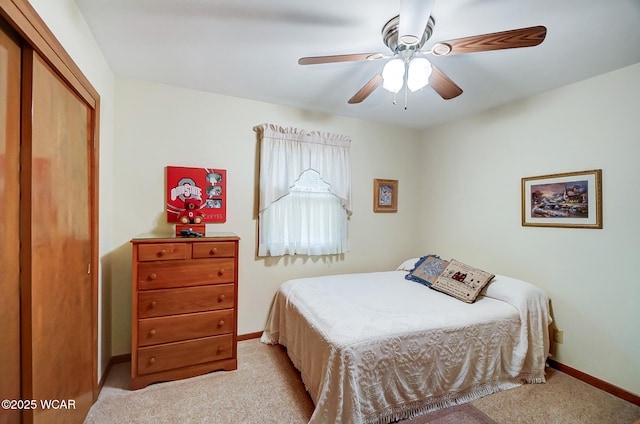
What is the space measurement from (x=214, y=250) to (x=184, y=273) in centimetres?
27

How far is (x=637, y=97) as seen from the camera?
6.40 ft

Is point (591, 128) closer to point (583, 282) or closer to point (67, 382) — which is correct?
point (583, 282)

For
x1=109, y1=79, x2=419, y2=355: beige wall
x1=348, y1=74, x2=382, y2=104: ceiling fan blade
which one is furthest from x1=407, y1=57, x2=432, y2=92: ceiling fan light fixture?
x1=109, y1=79, x2=419, y2=355: beige wall

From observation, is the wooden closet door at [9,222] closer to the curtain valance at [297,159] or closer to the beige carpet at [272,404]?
the beige carpet at [272,404]

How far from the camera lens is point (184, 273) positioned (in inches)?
81.7

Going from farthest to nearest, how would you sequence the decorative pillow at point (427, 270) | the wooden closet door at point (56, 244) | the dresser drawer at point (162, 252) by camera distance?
the decorative pillow at point (427, 270) → the dresser drawer at point (162, 252) → the wooden closet door at point (56, 244)

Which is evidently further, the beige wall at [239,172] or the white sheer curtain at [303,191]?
the white sheer curtain at [303,191]

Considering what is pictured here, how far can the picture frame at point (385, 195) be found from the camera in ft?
11.3

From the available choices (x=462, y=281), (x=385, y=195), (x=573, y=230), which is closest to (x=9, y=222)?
(x=462, y=281)

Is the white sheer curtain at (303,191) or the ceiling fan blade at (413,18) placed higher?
the ceiling fan blade at (413,18)

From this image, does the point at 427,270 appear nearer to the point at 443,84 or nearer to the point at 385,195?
the point at 385,195

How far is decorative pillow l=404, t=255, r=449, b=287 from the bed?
0.72 feet

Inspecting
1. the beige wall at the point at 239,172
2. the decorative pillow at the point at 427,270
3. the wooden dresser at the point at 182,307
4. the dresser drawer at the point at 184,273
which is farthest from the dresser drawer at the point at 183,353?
the decorative pillow at the point at 427,270

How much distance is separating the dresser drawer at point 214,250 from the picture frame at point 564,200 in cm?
271
